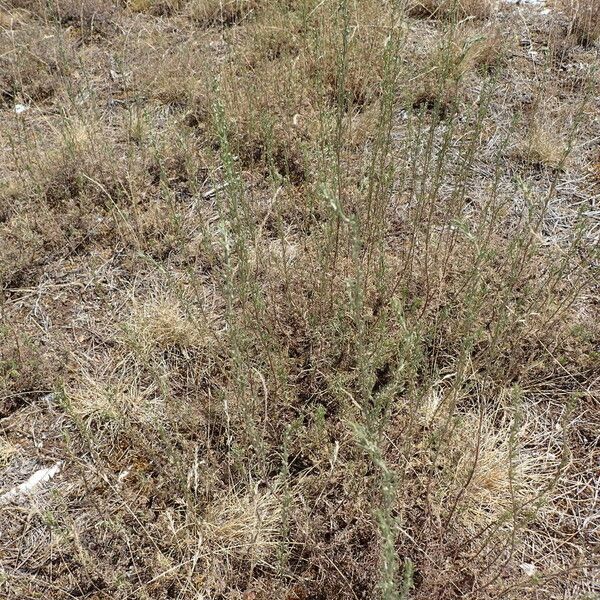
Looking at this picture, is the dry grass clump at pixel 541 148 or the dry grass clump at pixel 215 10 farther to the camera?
the dry grass clump at pixel 215 10

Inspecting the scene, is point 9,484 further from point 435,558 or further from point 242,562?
point 435,558

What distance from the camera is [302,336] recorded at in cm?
249

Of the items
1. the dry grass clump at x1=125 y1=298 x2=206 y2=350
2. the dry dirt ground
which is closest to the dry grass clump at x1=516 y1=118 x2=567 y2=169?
the dry dirt ground

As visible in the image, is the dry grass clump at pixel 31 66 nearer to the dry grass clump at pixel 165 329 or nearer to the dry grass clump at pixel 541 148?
the dry grass clump at pixel 165 329

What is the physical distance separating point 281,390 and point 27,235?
1.67m

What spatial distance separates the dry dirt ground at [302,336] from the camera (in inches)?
73.2

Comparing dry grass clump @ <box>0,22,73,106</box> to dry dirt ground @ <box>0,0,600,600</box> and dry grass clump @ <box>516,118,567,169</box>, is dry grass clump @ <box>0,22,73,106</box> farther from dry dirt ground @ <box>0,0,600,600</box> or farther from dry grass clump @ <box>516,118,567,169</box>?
dry grass clump @ <box>516,118,567,169</box>

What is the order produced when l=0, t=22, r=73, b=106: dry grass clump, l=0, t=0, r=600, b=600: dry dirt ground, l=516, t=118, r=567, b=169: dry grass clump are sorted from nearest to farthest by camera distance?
l=0, t=0, r=600, b=600: dry dirt ground, l=516, t=118, r=567, b=169: dry grass clump, l=0, t=22, r=73, b=106: dry grass clump

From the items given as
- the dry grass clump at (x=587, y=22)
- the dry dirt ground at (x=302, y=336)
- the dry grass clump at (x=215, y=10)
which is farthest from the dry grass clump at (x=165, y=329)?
the dry grass clump at (x=587, y=22)

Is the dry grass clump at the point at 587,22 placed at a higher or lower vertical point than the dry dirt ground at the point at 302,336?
higher

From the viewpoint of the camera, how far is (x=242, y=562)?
1.89m

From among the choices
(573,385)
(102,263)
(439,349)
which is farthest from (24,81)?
(573,385)

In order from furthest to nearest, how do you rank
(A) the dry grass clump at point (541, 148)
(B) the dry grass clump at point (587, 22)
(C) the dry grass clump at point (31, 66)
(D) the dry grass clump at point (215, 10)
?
1. (D) the dry grass clump at point (215, 10)
2. (B) the dry grass clump at point (587, 22)
3. (C) the dry grass clump at point (31, 66)
4. (A) the dry grass clump at point (541, 148)

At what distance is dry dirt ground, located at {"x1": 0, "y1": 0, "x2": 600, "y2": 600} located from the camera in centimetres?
186
